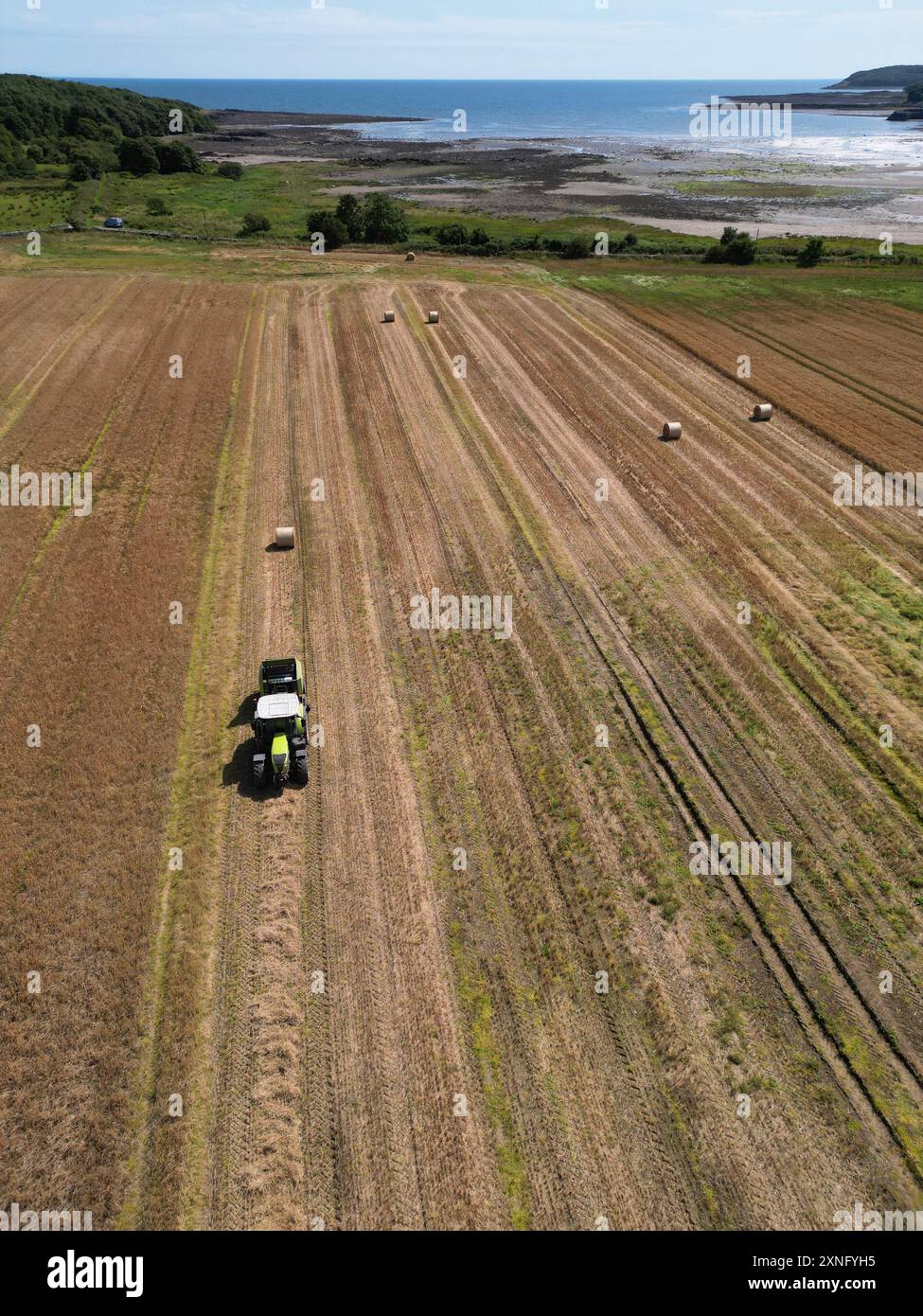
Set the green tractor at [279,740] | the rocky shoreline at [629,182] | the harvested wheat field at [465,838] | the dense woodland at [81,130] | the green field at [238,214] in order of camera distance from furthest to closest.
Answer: the dense woodland at [81,130] → the rocky shoreline at [629,182] → the green field at [238,214] → the green tractor at [279,740] → the harvested wheat field at [465,838]

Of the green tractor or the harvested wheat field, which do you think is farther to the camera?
the green tractor

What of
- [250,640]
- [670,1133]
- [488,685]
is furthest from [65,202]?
[670,1133]

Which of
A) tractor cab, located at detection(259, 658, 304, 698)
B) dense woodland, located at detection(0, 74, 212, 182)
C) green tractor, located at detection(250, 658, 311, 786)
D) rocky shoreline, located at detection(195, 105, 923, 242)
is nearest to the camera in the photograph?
green tractor, located at detection(250, 658, 311, 786)

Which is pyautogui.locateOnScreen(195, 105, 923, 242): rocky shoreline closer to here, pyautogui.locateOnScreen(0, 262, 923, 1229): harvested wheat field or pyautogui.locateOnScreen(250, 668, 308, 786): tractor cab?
pyautogui.locateOnScreen(0, 262, 923, 1229): harvested wheat field

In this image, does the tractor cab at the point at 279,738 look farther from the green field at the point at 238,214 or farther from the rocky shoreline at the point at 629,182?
the rocky shoreline at the point at 629,182

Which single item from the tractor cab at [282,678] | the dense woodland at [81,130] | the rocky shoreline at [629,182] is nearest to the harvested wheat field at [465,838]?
the tractor cab at [282,678]

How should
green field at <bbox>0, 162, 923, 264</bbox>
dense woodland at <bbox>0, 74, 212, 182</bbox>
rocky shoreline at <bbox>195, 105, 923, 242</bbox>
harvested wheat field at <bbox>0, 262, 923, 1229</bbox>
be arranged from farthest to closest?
dense woodland at <bbox>0, 74, 212, 182</bbox> < rocky shoreline at <bbox>195, 105, 923, 242</bbox> < green field at <bbox>0, 162, 923, 264</bbox> < harvested wheat field at <bbox>0, 262, 923, 1229</bbox>

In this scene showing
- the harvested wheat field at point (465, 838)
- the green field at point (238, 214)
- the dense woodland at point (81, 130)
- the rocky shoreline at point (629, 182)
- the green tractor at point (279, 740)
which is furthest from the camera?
the dense woodland at point (81, 130)

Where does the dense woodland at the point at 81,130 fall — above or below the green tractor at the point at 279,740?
above

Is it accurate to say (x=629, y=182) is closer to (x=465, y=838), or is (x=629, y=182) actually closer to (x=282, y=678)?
(x=282, y=678)

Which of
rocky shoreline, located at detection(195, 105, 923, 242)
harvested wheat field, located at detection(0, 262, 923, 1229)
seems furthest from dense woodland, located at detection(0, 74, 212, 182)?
harvested wheat field, located at detection(0, 262, 923, 1229)
